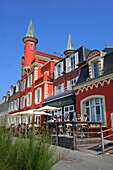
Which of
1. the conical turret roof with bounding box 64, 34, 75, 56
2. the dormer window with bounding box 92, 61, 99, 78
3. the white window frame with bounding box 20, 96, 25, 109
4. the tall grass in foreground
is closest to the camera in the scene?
the tall grass in foreground

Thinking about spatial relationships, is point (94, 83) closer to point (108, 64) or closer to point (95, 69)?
point (95, 69)

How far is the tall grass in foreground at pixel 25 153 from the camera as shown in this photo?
2.92 metres

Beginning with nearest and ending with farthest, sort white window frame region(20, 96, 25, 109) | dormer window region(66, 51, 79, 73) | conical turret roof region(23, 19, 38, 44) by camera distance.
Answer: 1. dormer window region(66, 51, 79, 73)
2. white window frame region(20, 96, 25, 109)
3. conical turret roof region(23, 19, 38, 44)

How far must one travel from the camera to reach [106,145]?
10.2 metres

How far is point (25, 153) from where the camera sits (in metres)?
3.01

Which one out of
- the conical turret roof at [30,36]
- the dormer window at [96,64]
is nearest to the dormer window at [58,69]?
the dormer window at [96,64]

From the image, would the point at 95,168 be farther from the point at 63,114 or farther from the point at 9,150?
the point at 63,114

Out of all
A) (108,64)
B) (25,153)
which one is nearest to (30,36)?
(108,64)

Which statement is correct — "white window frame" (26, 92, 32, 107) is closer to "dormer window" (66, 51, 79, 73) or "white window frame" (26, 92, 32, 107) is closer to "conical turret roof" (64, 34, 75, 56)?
"dormer window" (66, 51, 79, 73)

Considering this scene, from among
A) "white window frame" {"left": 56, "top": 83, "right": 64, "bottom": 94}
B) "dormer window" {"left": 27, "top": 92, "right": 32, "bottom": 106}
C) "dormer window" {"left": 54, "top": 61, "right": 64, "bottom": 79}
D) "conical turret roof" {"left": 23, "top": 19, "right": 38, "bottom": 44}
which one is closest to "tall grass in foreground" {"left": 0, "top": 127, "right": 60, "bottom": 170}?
"white window frame" {"left": 56, "top": 83, "right": 64, "bottom": 94}

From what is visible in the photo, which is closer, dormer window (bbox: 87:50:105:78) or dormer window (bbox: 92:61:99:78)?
dormer window (bbox: 87:50:105:78)

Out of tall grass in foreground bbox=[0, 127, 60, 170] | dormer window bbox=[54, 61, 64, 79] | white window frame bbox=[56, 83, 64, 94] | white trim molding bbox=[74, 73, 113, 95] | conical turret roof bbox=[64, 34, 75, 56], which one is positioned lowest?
tall grass in foreground bbox=[0, 127, 60, 170]

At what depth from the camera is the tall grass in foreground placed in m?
2.92

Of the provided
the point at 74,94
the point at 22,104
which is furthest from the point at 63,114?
the point at 22,104
